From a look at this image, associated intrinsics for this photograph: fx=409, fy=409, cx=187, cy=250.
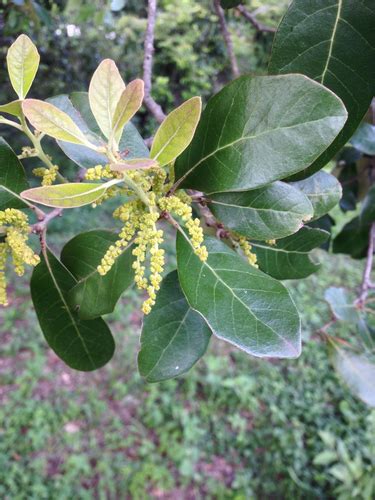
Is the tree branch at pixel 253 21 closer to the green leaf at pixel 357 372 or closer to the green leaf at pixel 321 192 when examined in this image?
the green leaf at pixel 321 192

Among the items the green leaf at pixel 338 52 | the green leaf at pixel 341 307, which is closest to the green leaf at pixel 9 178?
the green leaf at pixel 338 52

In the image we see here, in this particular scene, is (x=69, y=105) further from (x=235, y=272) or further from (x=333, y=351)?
(x=333, y=351)

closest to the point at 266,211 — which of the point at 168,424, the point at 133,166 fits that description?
the point at 133,166

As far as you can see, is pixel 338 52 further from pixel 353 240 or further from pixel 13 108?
pixel 353 240

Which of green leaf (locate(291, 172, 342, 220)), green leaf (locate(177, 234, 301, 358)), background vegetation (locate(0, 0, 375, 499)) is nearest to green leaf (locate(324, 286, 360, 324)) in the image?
green leaf (locate(291, 172, 342, 220))

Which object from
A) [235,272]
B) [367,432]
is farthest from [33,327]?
[235,272]
